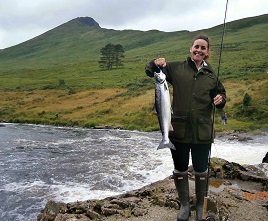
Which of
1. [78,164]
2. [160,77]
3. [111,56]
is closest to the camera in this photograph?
[160,77]

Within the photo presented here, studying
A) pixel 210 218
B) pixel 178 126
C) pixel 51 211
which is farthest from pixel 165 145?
pixel 51 211

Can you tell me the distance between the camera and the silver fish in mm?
5711

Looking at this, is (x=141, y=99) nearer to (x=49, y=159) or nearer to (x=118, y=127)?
(x=118, y=127)

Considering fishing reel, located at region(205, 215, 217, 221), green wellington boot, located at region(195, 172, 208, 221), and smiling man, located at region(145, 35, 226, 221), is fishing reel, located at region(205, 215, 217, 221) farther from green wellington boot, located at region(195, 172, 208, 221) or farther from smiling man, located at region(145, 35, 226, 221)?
smiling man, located at region(145, 35, 226, 221)

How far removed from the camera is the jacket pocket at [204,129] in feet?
19.8

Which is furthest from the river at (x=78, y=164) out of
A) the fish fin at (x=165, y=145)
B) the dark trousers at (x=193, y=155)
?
the fish fin at (x=165, y=145)

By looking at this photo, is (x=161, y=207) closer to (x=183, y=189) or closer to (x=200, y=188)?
(x=183, y=189)

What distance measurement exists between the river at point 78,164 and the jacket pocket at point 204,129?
335 inches

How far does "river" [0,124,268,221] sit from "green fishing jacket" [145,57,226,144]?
8.34 metres

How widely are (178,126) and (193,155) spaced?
27.6 inches

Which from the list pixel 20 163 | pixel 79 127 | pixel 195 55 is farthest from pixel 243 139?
pixel 195 55

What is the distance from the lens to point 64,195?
14.6 meters

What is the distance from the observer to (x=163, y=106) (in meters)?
5.79

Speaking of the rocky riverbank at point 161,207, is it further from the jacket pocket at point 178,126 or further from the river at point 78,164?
the river at point 78,164
